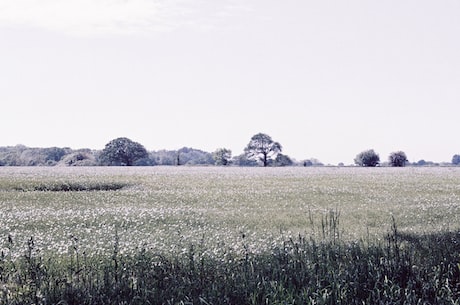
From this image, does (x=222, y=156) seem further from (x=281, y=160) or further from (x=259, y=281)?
(x=259, y=281)

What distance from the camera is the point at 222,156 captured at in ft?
402

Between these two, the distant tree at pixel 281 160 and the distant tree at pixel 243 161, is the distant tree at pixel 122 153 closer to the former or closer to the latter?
the distant tree at pixel 243 161

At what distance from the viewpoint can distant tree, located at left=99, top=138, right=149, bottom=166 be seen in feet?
340

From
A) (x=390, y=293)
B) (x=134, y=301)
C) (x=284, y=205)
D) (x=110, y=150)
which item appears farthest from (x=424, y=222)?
(x=110, y=150)

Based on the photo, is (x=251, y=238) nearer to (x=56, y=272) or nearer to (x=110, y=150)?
(x=56, y=272)

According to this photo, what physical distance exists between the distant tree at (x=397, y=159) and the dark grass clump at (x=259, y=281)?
103555 millimetres

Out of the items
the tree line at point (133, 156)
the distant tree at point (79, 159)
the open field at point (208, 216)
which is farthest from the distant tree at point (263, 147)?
the open field at point (208, 216)

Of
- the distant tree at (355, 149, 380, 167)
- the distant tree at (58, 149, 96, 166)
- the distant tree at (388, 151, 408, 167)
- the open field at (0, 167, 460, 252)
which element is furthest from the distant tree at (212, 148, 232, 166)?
the open field at (0, 167, 460, 252)

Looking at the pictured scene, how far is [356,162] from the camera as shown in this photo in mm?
110438

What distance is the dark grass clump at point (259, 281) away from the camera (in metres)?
7.70

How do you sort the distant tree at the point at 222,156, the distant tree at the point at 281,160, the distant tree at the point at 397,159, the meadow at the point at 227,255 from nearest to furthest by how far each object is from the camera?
the meadow at the point at 227,255
the distant tree at the point at 397,159
the distant tree at the point at 281,160
the distant tree at the point at 222,156

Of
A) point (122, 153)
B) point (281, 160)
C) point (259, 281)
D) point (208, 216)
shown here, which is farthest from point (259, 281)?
point (281, 160)

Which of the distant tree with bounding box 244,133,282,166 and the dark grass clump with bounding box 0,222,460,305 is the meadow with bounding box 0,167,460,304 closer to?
the dark grass clump with bounding box 0,222,460,305

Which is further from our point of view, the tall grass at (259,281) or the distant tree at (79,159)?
the distant tree at (79,159)
